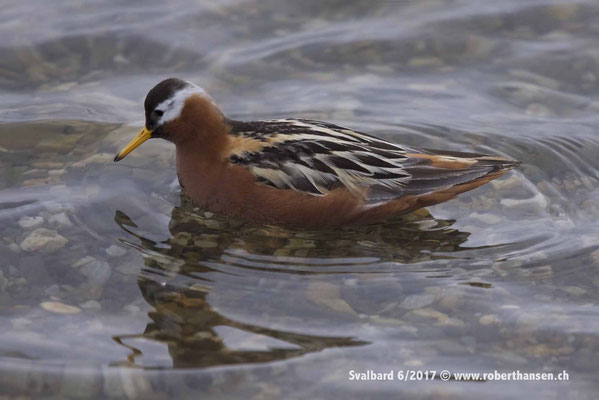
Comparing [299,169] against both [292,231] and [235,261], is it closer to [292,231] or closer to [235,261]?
[292,231]

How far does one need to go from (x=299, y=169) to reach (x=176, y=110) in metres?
1.28

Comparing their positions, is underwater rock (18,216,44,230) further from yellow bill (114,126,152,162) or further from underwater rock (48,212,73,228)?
yellow bill (114,126,152,162)

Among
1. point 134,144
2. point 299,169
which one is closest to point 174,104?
point 134,144

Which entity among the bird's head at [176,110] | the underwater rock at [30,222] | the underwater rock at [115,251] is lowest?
the underwater rock at [115,251]

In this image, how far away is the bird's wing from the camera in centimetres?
782

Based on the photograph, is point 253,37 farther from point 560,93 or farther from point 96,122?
point 560,93

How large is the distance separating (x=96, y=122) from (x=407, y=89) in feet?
11.2

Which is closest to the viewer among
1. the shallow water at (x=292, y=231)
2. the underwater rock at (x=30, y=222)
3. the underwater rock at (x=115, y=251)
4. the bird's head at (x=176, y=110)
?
the shallow water at (x=292, y=231)

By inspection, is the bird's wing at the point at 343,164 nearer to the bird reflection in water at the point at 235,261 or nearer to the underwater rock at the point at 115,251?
the bird reflection in water at the point at 235,261

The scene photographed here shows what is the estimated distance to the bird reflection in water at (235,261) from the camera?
6.32 meters

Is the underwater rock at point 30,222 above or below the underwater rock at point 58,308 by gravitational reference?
above

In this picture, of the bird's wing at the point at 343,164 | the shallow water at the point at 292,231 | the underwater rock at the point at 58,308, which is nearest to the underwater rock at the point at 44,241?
the shallow water at the point at 292,231

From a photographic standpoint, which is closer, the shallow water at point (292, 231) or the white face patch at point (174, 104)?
the shallow water at point (292, 231)

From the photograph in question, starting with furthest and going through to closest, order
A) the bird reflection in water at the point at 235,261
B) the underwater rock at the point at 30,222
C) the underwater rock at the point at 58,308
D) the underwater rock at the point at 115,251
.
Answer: the underwater rock at the point at 30,222, the underwater rock at the point at 115,251, the underwater rock at the point at 58,308, the bird reflection in water at the point at 235,261
